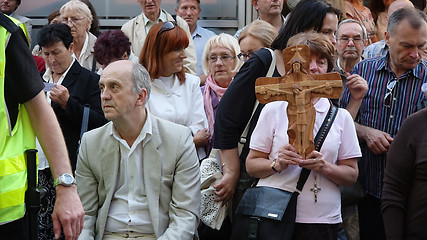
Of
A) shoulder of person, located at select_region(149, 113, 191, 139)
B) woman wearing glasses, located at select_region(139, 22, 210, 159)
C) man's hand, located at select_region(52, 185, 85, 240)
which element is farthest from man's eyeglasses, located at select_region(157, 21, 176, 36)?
man's hand, located at select_region(52, 185, 85, 240)

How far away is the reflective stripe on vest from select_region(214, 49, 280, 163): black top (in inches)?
72.0

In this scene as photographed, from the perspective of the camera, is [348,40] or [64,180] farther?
[348,40]

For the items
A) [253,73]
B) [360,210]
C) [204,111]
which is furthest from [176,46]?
[360,210]

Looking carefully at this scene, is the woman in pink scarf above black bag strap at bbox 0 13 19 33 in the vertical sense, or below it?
below

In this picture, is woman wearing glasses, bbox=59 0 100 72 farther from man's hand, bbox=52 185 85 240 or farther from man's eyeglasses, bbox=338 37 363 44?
man's hand, bbox=52 185 85 240

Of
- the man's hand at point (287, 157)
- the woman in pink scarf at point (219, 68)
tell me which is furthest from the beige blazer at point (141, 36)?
the man's hand at point (287, 157)

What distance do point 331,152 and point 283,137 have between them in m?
0.28

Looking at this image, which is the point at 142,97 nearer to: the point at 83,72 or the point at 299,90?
the point at 299,90

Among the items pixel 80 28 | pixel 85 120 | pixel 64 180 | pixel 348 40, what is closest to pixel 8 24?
pixel 64 180

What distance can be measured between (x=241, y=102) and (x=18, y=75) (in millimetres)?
1862

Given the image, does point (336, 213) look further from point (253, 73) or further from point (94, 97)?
point (94, 97)

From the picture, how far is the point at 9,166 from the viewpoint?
9.28ft

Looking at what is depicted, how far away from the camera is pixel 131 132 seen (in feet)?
14.5

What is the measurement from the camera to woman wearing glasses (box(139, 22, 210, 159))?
18.8ft
